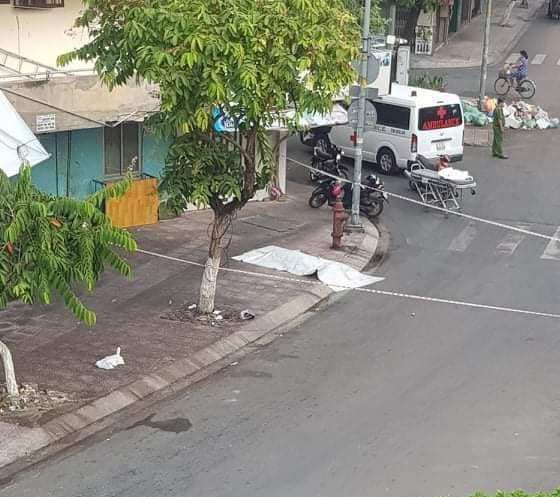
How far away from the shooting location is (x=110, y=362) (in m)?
13.1

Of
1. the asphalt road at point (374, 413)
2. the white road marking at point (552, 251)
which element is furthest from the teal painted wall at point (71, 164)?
the white road marking at point (552, 251)

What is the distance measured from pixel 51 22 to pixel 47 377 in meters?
7.95

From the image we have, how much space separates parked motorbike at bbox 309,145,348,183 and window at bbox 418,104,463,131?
2185 mm

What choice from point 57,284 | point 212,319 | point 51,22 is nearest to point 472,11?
point 51,22

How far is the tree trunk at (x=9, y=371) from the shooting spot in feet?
38.0

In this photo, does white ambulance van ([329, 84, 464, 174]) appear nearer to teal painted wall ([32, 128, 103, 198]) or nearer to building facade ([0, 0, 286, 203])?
building facade ([0, 0, 286, 203])

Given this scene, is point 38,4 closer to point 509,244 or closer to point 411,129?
point 509,244

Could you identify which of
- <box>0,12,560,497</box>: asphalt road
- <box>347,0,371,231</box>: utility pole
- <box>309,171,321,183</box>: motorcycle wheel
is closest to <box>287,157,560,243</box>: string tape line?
<box>309,171,321,183</box>: motorcycle wheel

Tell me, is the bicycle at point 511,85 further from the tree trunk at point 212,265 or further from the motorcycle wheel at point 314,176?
the tree trunk at point 212,265

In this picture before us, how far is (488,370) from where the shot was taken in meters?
13.6

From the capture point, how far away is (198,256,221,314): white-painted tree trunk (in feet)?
49.5

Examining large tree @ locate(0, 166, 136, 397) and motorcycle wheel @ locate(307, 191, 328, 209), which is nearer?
large tree @ locate(0, 166, 136, 397)

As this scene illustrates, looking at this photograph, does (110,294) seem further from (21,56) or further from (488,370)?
(488,370)

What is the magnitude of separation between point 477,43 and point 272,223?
2709 cm
